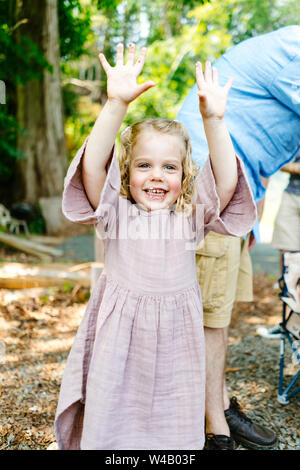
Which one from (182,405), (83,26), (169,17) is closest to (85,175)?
(182,405)

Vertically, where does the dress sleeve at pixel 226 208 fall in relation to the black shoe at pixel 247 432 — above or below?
above

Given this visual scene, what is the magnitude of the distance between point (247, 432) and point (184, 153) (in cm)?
141

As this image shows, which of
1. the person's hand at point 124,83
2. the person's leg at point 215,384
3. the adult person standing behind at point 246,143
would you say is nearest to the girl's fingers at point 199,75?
the person's hand at point 124,83

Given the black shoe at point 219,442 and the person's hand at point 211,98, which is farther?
the black shoe at point 219,442

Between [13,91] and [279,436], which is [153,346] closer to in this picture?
[279,436]

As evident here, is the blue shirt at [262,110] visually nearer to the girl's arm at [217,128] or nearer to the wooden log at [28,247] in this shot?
the girl's arm at [217,128]

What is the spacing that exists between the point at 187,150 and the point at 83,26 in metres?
5.35

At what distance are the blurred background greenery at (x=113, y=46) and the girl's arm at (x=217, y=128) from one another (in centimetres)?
A: 209

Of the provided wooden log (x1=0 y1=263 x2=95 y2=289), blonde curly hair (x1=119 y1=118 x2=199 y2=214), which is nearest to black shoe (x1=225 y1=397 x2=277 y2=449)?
blonde curly hair (x1=119 y1=118 x2=199 y2=214)

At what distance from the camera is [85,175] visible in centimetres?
143

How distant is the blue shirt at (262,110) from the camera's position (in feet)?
6.30

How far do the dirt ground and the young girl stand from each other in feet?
1.79

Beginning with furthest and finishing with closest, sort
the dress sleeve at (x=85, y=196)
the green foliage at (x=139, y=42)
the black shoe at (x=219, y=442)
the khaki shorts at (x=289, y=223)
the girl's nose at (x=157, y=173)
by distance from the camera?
the green foliage at (x=139, y=42), the khaki shorts at (x=289, y=223), the black shoe at (x=219, y=442), the girl's nose at (x=157, y=173), the dress sleeve at (x=85, y=196)

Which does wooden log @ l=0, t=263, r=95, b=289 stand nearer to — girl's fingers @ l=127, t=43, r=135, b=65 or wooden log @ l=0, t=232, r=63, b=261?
wooden log @ l=0, t=232, r=63, b=261
